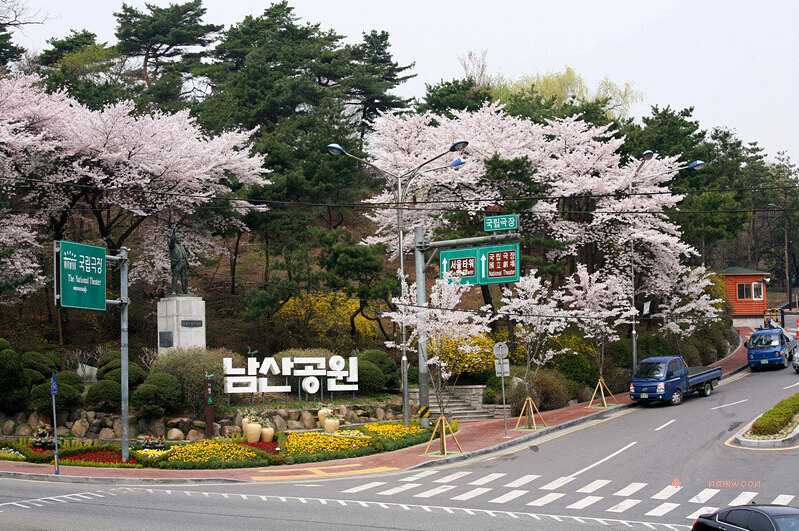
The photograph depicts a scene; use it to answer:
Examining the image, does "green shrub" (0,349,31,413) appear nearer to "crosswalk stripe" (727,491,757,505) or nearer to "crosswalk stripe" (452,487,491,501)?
"crosswalk stripe" (452,487,491,501)

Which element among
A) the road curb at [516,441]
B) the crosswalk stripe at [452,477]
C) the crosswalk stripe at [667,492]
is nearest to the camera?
the crosswalk stripe at [667,492]

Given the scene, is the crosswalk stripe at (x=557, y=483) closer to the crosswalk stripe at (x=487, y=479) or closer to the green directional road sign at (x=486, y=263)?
the crosswalk stripe at (x=487, y=479)

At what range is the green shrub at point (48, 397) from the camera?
30578mm

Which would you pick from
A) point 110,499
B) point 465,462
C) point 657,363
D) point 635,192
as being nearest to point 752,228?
point 635,192

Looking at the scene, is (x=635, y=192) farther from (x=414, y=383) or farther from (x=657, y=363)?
(x=414, y=383)

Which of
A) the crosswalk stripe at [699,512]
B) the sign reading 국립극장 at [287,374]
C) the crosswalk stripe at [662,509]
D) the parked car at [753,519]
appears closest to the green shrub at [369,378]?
the sign reading 국립극장 at [287,374]

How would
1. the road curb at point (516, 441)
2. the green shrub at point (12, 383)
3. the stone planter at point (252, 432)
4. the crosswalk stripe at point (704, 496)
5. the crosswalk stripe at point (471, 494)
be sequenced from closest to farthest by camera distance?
the crosswalk stripe at point (704, 496), the crosswalk stripe at point (471, 494), the road curb at point (516, 441), the stone planter at point (252, 432), the green shrub at point (12, 383)

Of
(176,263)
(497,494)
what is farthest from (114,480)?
(176,263)

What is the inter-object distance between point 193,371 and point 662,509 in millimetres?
17301

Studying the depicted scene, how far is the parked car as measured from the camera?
45.1 ft

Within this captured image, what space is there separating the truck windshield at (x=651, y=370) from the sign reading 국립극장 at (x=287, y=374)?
1214 cm

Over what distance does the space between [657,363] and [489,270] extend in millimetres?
11139

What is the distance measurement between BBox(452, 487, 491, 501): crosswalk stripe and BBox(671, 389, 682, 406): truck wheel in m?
17.0

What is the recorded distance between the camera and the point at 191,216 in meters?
43.7
